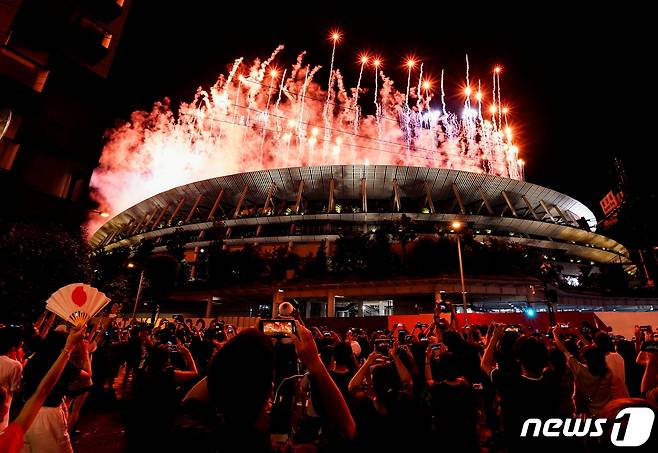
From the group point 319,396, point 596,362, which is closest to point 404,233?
point 596,362

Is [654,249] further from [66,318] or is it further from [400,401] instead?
[66,318]

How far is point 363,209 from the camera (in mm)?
47688

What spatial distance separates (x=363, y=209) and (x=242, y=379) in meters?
46.5

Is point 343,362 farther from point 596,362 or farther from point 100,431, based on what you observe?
point 100,431

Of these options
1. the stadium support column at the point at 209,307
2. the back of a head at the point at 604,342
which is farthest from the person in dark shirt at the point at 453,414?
the stadium support column at the point at 209,307

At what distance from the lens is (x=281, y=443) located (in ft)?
7.45

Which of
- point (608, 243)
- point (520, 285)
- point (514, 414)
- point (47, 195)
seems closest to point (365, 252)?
point (520, 285)

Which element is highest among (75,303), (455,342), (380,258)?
(380,258)

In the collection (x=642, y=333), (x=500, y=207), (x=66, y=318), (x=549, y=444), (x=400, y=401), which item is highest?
(x=500, y=207)

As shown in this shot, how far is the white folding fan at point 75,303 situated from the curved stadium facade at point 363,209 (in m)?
40.3

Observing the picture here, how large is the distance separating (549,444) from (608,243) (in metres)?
66.7

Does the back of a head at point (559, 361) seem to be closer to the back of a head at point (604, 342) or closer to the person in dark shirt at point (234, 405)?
the back of a head at point (604, 342)

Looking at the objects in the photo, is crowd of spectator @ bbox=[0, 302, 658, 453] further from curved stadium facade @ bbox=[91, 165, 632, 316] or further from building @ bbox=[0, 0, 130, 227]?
curved stadium facade @ bbox=[91, 165, 632, 316]

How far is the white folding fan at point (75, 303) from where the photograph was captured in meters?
3.08
